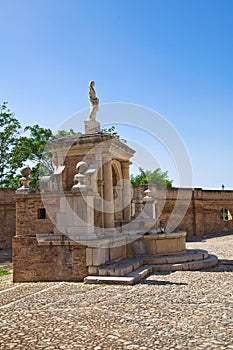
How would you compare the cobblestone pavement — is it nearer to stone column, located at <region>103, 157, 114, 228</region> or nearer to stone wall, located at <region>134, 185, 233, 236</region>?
stone column, located at <region>103, 157, 114, 228</region>

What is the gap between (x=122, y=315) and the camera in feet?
17.8

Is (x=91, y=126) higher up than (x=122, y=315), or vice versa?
(x=91, y=126)

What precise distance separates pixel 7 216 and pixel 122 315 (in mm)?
18893

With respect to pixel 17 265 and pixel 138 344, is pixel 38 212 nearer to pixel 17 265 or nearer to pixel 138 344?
pixel 17 265

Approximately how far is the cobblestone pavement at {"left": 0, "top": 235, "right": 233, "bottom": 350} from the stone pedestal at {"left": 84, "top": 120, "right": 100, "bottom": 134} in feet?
19.4

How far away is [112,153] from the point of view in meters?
12.0

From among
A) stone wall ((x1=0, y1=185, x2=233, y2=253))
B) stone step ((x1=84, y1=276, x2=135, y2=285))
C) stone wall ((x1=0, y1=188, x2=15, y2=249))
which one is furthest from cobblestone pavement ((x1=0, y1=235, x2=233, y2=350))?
stone wall ((x1=0, y1=185, x2=233, y2=253))

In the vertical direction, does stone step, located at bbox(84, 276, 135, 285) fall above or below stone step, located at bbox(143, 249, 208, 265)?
below

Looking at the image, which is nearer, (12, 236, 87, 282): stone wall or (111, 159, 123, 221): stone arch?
(12, 236, 87, 282): stone wall

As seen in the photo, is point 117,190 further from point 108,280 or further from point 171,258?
point 108,280

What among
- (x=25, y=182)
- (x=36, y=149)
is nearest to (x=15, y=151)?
(x=36, y=149)

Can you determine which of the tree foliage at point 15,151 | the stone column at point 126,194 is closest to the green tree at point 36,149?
the tree foliage at point 15,151

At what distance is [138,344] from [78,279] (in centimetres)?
484

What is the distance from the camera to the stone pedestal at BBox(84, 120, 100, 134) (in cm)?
1230
